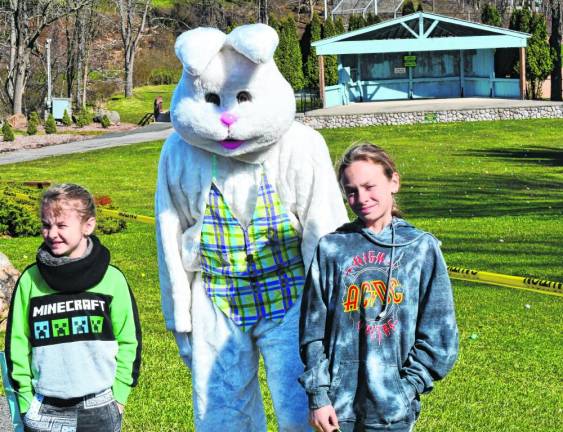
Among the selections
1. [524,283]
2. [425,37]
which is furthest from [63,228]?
[425,37]

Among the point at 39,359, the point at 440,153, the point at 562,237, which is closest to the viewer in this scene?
the point at 39,359

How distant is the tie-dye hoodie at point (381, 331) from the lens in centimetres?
362

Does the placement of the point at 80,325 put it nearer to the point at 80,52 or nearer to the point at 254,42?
the point at 254,42

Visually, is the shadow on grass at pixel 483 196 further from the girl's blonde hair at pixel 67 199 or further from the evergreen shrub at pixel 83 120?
the evergreen shrub at pixel 83 120

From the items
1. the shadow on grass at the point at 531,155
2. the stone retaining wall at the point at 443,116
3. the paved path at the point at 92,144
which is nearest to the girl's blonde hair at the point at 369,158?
the shadow on grass at the point at 531,155

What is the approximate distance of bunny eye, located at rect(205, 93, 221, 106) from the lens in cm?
449

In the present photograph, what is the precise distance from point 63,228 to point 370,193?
3.62 feet

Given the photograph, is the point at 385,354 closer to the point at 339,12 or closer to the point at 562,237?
the point at 562,237

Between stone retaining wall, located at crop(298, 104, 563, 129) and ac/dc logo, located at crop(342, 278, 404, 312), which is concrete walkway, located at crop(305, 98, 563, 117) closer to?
stone retaining wall, located at crop(298, 104, 563, 129)

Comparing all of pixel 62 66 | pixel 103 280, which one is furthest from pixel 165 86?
pixel 103 280

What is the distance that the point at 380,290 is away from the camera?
362cm

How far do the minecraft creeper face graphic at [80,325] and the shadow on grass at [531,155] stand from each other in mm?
20667

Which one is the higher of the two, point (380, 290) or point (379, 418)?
point (380, 290)

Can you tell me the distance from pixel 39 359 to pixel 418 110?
31.7 m
